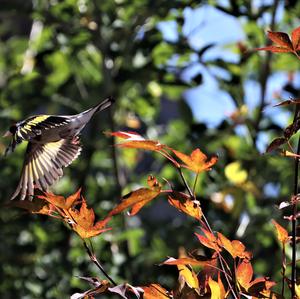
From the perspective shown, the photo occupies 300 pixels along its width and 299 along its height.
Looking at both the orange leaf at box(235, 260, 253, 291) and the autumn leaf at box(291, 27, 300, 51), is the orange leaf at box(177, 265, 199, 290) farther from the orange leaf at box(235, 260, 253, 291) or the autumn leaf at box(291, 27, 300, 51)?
the autumn leaf at box(291, 27, 300, 51)

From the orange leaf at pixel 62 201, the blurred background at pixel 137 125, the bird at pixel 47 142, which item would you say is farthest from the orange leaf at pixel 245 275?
the blurred background at pixel 137 125

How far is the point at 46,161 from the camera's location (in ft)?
5.45

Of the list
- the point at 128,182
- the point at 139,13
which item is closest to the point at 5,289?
the point at 128,182

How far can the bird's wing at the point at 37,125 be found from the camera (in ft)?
4.44

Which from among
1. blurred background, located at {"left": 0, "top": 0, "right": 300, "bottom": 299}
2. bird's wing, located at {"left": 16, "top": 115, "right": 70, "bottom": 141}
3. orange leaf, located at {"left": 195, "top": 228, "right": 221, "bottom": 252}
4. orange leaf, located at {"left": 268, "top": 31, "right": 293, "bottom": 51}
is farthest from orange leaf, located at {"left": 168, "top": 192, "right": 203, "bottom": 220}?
blurred background, located at {"left": 0, "top": 0, "right": 300, "bottom": 299}

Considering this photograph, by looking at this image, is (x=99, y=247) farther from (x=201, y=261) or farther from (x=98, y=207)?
(x=201, y=261)

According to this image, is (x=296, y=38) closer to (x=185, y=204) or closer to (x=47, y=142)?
(x=185, y=204)

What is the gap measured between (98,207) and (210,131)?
465mm

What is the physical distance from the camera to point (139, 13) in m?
2.41

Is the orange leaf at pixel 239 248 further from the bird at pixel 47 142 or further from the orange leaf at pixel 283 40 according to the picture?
the bird at pixel 47 142

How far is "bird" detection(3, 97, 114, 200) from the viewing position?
4.60 feet

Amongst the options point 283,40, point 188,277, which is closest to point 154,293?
point 188,277

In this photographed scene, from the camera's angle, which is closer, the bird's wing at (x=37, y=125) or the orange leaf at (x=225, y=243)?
the orange leaf at (x=225, y=243)

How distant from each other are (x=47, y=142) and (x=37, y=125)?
0.62 feet
